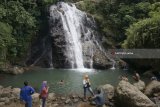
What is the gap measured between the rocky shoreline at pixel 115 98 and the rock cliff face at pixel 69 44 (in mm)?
19165

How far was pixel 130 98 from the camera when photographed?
19.6 metres

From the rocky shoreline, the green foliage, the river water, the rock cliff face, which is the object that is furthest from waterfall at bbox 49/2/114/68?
the rocky shoreline

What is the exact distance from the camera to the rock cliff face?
1769 inches

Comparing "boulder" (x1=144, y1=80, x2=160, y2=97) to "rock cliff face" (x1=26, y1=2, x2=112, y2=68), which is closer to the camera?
Answer: "boulder" (x1=144, y1=80, x2=160, y2=97)

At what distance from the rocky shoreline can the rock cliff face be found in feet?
62.9

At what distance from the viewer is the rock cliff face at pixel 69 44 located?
44938 millimetres

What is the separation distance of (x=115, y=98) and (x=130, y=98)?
1803 millimetres

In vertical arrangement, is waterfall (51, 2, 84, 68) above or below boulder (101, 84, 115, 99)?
above

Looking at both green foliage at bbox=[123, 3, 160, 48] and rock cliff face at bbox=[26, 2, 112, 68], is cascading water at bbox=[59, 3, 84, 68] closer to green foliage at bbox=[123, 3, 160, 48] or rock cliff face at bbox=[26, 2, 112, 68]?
rock cliff face at bbox=[26, 2, 112, 68]

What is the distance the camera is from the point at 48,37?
154 feet

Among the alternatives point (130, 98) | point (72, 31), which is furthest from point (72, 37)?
point (130, 98)

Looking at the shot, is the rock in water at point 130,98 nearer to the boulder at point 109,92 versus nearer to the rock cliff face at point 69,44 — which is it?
the boulder at point 109,92

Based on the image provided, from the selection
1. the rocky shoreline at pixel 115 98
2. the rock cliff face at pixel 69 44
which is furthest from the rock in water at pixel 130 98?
the rock cliff face at pixel 69 44

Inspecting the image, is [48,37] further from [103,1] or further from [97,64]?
[103,1]
